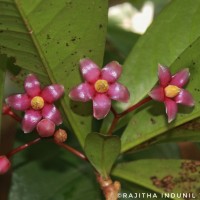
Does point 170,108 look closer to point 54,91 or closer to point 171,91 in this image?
point 171,91

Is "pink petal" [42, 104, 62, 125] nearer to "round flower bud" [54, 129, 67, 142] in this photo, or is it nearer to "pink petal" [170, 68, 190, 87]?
"round flower bud" [54, 129, 67, 142]

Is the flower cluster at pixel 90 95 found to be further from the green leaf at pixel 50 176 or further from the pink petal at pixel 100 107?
the green leaf at pixel 50 176

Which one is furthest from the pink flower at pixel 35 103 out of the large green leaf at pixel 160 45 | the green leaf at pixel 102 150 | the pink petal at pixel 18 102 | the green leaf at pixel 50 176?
the green leaf at pixel 50 176

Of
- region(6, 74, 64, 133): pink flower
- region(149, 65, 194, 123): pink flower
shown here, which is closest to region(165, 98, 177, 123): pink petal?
region(149, 65, 194, 123): pink flower

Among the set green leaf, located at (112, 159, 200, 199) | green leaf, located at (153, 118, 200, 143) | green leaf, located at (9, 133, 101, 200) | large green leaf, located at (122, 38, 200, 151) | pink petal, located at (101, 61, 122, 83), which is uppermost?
pink petal, located at (101, 61, 122, 83)

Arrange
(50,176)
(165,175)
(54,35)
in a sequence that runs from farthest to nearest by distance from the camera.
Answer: (50,176) → (165,175) → (54,35)

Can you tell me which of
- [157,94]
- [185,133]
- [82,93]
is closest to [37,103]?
[82,93]

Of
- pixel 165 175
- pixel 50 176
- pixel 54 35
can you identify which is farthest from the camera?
pixel 50 176

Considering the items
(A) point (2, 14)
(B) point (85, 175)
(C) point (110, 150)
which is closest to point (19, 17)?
(A) point (2, 14)
